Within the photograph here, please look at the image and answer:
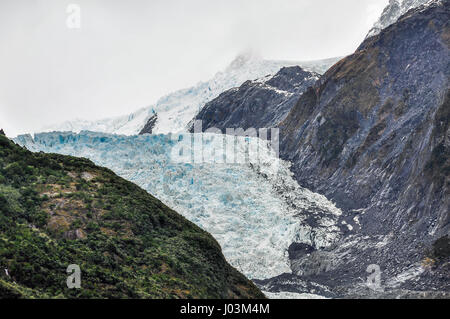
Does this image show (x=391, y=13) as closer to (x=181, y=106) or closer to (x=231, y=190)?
(x=181, y=106)

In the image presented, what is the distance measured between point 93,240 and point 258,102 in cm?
8938

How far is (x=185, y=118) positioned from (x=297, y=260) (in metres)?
82.2

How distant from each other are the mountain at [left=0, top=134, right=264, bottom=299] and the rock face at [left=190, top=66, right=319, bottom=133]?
7212cm

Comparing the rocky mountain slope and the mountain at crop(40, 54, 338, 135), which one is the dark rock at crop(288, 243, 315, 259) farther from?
the mountain at crop(40, 54, 338, 135)

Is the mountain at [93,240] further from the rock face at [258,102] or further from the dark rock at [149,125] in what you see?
the dark rock at [149,125]

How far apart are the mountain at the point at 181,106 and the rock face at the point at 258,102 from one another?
9698mm

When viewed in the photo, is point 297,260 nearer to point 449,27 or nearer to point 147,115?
point 449,27

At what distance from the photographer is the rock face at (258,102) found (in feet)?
359

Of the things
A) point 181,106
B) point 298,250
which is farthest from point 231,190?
point 181,106

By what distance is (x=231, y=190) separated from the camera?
64062 mm

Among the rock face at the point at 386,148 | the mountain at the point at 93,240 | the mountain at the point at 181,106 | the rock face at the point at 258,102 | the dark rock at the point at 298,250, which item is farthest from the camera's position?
the mountain at the point at 181,106

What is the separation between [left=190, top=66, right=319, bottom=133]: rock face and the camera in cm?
10931

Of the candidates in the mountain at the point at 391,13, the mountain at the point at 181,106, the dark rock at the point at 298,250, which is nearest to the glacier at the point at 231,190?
the dark rock at the point at 298,250
